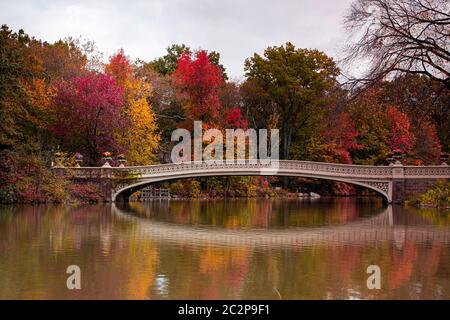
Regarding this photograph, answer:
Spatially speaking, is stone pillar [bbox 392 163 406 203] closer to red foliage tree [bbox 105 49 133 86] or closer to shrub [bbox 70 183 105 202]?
shrub [bbox 70 183 105 202]

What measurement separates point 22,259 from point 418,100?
55.2 ft

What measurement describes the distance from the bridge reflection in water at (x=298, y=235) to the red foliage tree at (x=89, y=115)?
17.2 metres

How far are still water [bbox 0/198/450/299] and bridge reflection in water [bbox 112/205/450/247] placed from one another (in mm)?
23

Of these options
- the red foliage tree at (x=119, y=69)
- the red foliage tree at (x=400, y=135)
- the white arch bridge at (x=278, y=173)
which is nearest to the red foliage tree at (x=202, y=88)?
the red foliage tree at (x=119, y=69)

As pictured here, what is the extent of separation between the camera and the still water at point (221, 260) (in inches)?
324

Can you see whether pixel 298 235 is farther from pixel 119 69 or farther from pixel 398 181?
→ pixel 119 69

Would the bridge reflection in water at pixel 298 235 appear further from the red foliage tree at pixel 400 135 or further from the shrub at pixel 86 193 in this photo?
the red foliage tree at pixel 400 135

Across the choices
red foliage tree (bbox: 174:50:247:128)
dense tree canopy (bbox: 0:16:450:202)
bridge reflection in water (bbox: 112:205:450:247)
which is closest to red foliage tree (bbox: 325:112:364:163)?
dense tree canopy (bbox: 0:16:450:202)

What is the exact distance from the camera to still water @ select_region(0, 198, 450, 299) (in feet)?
27.0
